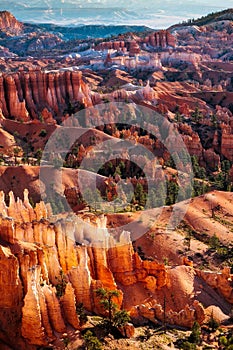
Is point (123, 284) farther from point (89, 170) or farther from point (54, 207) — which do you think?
point (89, 170)

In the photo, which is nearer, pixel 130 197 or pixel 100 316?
pixel 100 316

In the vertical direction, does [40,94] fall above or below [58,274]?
above

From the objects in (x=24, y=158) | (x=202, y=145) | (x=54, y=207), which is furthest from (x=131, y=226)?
(x=202, y=145)

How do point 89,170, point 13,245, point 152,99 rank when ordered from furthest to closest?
point 152,99 < point 89,170 < point 13,245

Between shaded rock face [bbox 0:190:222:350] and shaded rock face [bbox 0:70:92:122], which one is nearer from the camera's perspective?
shaded rock face [bbox 0:190:222:350]

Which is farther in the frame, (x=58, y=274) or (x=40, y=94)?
(x=40, y=94)
